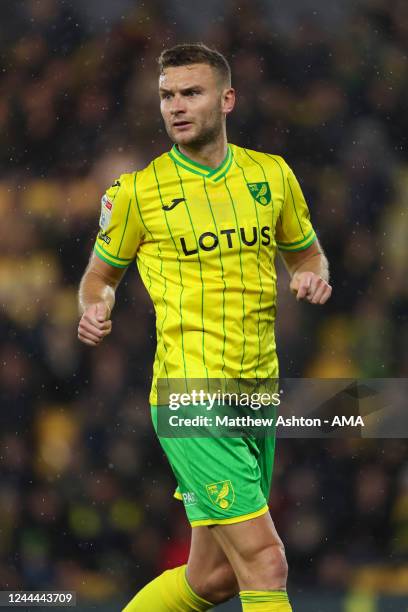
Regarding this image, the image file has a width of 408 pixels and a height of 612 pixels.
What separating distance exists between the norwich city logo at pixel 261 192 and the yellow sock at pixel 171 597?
3.01 feet

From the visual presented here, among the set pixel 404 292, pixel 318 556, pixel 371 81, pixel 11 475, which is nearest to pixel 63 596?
pixel 11 475

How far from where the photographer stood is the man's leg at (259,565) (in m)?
2.91

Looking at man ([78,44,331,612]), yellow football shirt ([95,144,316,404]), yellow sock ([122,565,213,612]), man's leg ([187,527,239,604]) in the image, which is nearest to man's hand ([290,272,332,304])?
man ([78,44,331,612])

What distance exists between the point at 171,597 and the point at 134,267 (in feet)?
5.59

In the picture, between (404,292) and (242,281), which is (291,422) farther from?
(242,281)

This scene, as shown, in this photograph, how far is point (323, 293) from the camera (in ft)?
9.80

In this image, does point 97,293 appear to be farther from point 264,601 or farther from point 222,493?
point 264,601

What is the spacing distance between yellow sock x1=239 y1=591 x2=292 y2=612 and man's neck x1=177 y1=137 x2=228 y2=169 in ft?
3.27

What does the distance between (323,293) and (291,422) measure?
1380 millimetres

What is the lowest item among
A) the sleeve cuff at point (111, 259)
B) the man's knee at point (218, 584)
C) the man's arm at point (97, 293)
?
the man's knee at point (218, 584)

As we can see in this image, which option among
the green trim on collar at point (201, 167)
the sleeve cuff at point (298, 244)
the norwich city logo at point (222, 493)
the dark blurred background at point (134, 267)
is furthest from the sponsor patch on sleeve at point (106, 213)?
the dark blurred background at point (134, 267)

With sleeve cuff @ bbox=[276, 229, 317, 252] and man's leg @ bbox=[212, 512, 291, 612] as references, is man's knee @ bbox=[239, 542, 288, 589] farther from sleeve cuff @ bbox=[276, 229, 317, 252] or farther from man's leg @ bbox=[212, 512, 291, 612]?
sleeve cuff @ bbox=[276, 229, 317, 252]

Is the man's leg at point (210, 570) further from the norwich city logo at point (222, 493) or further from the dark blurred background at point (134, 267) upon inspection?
the dark blurred background at point (134, 267)

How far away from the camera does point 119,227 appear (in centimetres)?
313
